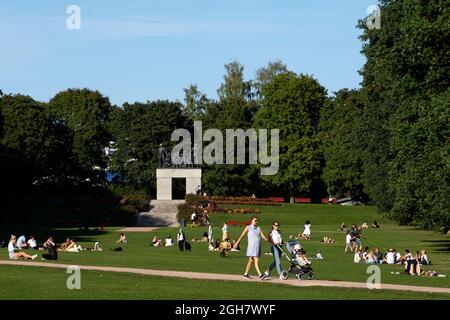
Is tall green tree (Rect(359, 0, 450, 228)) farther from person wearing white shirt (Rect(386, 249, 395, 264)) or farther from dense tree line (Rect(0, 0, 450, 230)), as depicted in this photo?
dense tree line (Rect(0, 0, 450, 230))

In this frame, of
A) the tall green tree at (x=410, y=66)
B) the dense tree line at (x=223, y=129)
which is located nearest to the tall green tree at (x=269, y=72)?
the dense tree line at (x=223, y=129)

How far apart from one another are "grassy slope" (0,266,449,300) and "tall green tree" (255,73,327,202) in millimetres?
82315

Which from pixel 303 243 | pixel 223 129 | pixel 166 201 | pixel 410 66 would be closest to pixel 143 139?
pixel 223 129

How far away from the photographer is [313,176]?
378ft

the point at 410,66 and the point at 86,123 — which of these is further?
the point at 86,123

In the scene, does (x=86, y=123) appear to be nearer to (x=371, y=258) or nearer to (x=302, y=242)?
(x=302, y=242)

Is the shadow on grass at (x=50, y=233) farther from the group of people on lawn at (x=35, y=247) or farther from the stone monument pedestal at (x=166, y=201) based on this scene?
the stone monument pedestal at (x=166, y=201)

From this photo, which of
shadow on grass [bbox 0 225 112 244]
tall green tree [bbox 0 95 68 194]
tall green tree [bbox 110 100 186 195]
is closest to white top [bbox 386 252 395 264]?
shadow on grass [bbox 0 225 112 244]

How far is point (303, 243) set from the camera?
62.7m

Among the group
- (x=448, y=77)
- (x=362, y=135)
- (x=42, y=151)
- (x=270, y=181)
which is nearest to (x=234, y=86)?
(x=270, y=181)

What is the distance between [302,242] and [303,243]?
1.00m

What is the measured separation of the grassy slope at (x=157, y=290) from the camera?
25906mm
